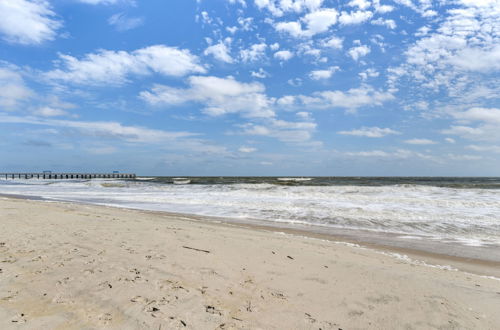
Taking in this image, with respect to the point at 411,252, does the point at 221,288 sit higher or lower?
higher

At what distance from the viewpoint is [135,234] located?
7469mm

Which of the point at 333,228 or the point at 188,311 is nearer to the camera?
the point at 188,311

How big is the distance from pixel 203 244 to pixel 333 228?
5989mm

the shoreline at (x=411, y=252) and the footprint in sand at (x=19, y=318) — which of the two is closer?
the footprint in sand at (x=19, y=318)

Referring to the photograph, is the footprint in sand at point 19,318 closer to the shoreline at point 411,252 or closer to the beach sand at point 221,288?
the beach sand at point 221,288

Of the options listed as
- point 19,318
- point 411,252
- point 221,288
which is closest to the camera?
point 19,318

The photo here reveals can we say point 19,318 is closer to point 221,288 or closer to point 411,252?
point 221,288

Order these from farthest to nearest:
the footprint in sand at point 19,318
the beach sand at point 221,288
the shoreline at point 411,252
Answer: the shoreline at point 411,252
the beach sand at point 221,288
the footprint in sand at point 19,318

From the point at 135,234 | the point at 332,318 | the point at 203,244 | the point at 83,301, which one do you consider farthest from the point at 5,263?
the point at 332,318

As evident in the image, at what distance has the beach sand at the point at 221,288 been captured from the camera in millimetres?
3256

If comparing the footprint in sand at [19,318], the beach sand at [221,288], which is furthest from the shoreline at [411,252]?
the footprint in sand at [19,318]

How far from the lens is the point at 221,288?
4086 millimetres

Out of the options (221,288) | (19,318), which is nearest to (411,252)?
(221,288)

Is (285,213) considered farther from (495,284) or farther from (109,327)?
(109,327)
